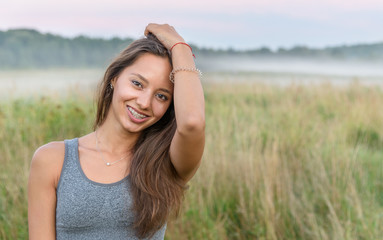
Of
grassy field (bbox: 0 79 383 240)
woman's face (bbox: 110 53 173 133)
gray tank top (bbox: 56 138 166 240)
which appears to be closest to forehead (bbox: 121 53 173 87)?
woman's face (bbox: 110 53 173 133)

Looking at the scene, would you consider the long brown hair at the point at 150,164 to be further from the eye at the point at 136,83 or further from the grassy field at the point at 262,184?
the grassy field at the point at 262,184

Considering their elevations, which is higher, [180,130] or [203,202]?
[180,130]

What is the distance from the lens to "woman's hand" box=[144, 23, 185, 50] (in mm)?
1945

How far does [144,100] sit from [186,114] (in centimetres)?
24

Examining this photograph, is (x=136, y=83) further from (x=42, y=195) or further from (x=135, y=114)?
(x=42, y=195)

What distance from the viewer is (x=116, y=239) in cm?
185

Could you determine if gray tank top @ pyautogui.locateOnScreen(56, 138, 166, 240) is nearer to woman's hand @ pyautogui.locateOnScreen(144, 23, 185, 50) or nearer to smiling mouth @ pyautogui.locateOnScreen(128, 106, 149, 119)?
smiling mouth @ pyautogui.locateOnScreen(128, 106, 149, 119)

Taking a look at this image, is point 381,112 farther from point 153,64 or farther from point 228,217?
point 153,64

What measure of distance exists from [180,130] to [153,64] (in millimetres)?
359

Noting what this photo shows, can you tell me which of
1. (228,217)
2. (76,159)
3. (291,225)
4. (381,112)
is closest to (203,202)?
(228,217)

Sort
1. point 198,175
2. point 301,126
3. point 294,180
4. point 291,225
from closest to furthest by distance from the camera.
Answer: point 291,225 < point 198,175 < point 294,180 < point 301,126

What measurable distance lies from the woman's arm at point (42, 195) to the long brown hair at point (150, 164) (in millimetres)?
313

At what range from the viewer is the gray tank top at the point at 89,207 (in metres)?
1.79

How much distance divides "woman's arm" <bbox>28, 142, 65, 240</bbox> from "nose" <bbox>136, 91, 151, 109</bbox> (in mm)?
402
